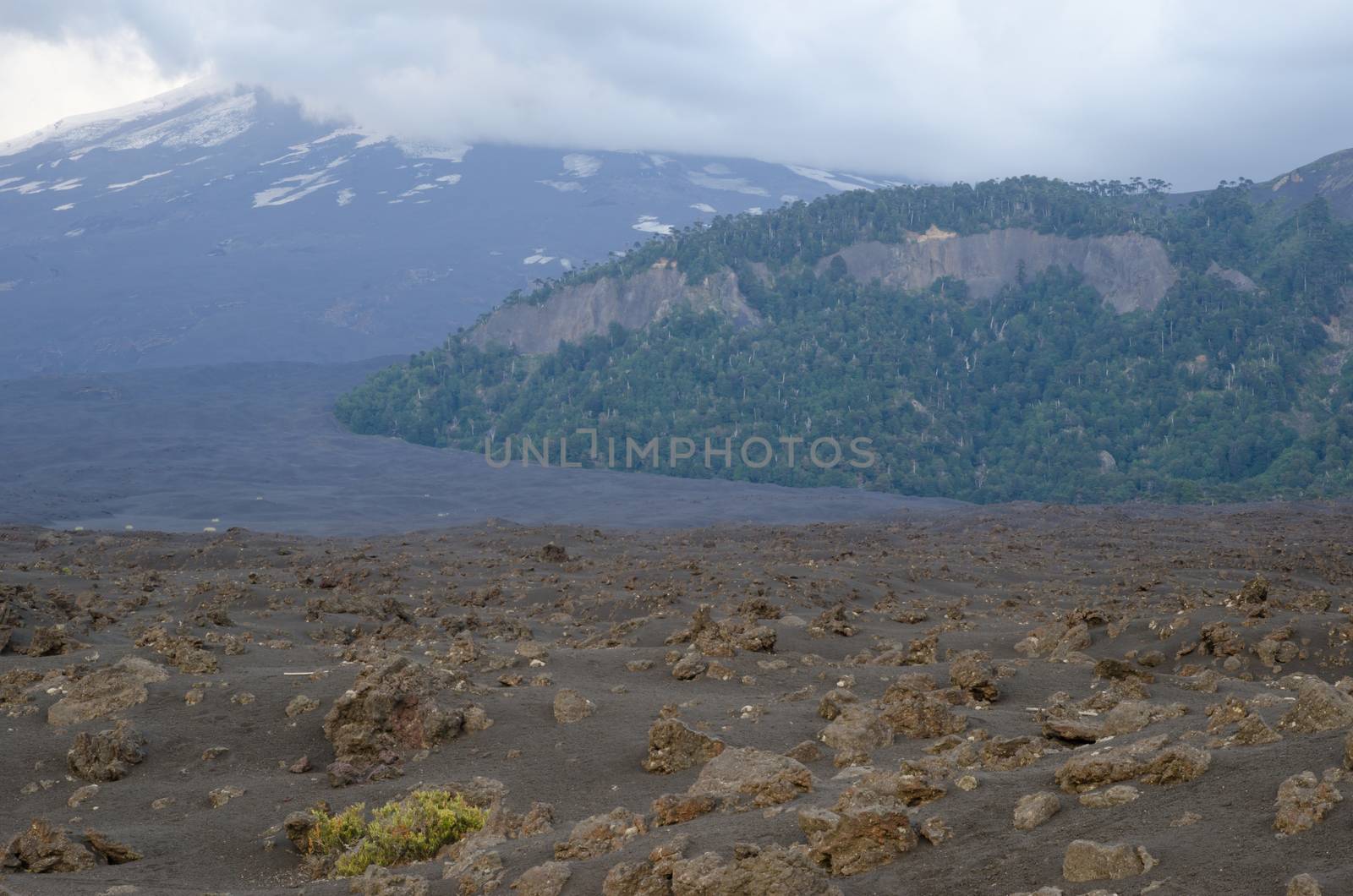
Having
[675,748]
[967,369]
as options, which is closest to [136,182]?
[967,369]

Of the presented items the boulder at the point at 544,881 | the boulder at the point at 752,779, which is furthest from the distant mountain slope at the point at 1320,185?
the boulder at the point at 544,881

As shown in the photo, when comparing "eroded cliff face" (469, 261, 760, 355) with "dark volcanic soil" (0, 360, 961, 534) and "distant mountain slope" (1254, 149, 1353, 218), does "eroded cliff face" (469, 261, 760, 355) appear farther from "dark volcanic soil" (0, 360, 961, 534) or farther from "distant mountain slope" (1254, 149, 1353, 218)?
"distant mountain slope" (1254, 149, 1353, 218)

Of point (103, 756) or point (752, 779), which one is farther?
point (103, 756)

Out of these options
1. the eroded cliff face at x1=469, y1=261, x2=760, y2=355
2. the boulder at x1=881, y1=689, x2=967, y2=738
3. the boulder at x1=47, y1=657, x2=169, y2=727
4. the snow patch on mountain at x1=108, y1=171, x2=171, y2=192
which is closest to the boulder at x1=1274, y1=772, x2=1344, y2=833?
the boulder at x1=881, y1=689, x2=967, y2=738

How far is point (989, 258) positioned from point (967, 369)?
1154 cm

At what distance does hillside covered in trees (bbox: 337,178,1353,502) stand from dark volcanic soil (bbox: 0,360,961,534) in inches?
256

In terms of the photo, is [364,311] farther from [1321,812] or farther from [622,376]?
[1321,812]

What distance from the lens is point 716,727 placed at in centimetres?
1041

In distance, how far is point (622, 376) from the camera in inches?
3189

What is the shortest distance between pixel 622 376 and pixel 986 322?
1031 inches

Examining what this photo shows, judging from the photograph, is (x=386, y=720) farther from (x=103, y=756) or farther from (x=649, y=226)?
(x=649, y=226)

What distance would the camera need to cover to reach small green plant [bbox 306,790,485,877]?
779 cm

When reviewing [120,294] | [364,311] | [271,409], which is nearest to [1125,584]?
[271,409]

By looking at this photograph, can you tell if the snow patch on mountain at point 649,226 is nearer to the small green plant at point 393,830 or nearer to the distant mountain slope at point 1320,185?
the distant mountain slope at point 1320,185
